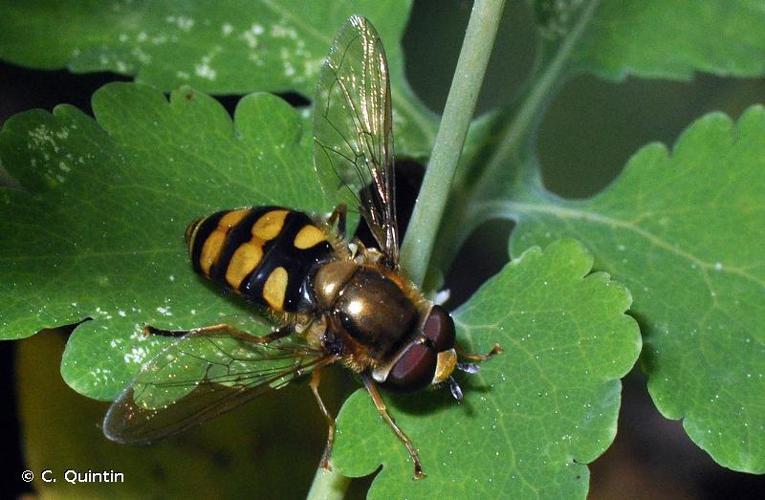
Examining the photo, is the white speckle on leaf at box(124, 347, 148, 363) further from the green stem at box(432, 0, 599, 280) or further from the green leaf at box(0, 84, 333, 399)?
the green stem at box(432, 0, 599, 280)

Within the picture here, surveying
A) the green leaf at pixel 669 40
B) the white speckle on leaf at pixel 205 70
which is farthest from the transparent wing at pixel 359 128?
the green leaf at pixel 669 40

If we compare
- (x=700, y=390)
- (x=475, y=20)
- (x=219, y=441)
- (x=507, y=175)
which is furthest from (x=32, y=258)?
(x=700, y=390)

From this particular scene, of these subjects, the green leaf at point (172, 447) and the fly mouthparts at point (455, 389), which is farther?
the green leaf at point (172, 447)

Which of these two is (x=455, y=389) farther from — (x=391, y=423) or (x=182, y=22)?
(x=182, y=22)

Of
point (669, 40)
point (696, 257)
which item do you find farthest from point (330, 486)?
point (669, 40)

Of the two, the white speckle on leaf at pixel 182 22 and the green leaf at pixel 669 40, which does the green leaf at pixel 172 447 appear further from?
the green leaf at pixel 669 40

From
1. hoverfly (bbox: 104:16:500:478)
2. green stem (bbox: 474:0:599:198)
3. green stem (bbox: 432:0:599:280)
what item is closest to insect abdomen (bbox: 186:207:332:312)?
hoverfly (bbox: 104:16:500:478)
